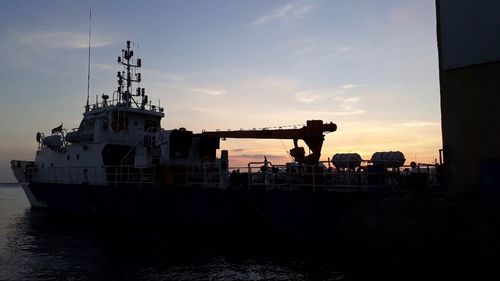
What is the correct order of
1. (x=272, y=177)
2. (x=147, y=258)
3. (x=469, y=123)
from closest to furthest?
(x=469, y=123) < (x=147, y=258) < (x=272, y=177)

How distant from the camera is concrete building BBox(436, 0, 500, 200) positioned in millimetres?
11211

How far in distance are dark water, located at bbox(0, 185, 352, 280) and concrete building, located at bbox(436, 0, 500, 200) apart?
14.9 ft

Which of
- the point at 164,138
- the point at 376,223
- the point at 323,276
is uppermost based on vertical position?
the point at 164,138

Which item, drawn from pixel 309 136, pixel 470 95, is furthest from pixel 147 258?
pixel 470 95

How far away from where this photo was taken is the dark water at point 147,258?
1202cm

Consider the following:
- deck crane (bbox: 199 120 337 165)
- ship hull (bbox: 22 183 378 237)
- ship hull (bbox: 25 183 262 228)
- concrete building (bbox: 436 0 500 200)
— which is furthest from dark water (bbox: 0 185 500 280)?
deck crane (bbox: 199 120 337 165)

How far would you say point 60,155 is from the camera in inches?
1135

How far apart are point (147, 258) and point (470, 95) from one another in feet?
Answer: 37.5

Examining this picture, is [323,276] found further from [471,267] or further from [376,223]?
[471,267]

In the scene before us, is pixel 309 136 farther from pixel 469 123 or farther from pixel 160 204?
pixel 160 204

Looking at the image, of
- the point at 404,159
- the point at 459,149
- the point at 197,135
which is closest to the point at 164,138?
the point at 197,135

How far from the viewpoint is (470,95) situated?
11.7 meters

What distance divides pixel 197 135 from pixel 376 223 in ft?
42.2

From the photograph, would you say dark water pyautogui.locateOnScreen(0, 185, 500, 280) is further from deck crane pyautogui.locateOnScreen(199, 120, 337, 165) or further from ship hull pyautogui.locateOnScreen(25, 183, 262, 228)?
deck crane pyautogui.locateOnScreen(199, 120, 337, 165)
